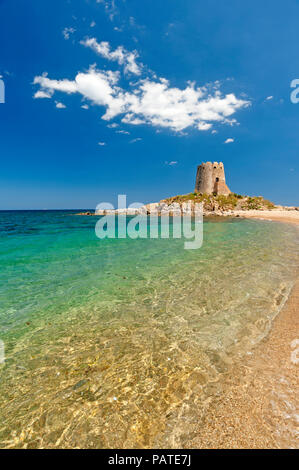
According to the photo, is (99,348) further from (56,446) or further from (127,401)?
(56,446)

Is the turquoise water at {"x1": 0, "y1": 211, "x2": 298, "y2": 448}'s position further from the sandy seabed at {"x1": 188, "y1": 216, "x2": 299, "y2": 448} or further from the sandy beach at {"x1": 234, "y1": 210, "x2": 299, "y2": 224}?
the sandy beach at {"x1": 234, "y1": 210, "x2": 299, "y2": 224}

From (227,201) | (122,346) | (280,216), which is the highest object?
(227,201)

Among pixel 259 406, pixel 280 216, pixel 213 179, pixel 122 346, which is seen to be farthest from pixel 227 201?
pixel 259 406

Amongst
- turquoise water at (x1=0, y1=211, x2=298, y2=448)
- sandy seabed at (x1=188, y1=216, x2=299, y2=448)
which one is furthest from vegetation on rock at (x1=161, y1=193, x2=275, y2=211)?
sandy seabed at (x1=188, y1=216, x2=299, y2=448)

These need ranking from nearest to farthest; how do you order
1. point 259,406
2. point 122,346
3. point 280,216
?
point 259,406 < point 122,346 < point 280,216

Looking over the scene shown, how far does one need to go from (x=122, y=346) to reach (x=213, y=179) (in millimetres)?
85095

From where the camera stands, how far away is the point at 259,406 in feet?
9.04

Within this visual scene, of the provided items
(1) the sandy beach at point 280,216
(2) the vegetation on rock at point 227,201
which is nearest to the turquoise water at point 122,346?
(1) the sandy beach at point 280,216

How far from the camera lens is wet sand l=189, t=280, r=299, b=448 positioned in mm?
2348

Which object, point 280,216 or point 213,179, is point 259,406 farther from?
point 213,179

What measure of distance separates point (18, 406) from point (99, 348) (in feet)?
4.95

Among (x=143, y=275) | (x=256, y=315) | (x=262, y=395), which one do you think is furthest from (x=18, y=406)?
(x=143, y=275)

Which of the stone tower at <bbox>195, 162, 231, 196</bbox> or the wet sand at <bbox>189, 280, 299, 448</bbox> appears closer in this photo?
the wet sand at <bbox>189, 280, 299, 448</bbox>

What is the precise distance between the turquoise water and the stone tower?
7660 cm
